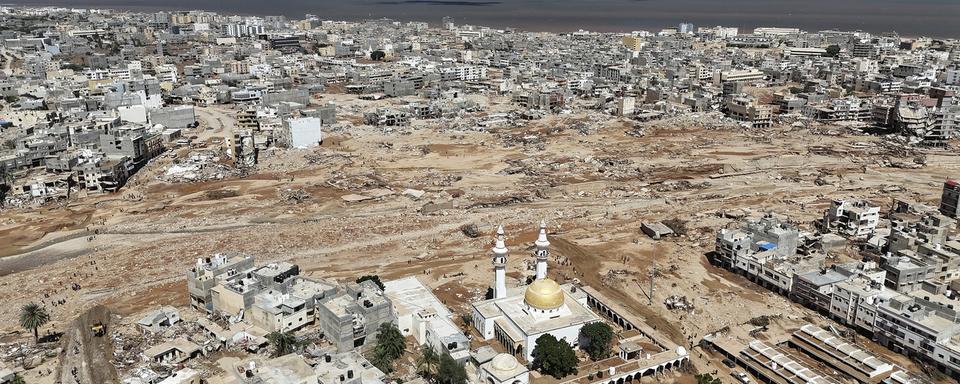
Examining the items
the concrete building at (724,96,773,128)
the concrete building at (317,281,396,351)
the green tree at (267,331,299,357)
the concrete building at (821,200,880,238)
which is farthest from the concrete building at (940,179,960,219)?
the green tree at (267,331,299,357)

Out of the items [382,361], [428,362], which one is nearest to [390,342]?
[382,361]

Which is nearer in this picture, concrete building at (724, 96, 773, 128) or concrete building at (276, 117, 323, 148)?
concrete building at (276, 117, 323, 148)

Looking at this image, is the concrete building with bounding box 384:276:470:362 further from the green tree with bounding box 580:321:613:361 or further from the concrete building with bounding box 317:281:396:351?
the green tree with bounding box 580:321:613:361

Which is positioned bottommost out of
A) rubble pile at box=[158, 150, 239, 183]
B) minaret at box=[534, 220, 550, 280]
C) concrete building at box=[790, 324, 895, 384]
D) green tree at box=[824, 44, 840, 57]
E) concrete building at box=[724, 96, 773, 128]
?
concrete building at box=[790, 324, 895, 384]

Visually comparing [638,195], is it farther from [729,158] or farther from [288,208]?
[288,208]

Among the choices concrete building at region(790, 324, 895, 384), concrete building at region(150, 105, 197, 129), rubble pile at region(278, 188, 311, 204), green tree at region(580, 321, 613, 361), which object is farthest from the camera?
concrete building at region(150, 105, 197, 129)

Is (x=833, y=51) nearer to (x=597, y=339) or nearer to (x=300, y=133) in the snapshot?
(x=300, y=133)

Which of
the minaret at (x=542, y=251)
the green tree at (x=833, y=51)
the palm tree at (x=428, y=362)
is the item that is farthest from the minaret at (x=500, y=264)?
the green tree at (x=833, y=51)

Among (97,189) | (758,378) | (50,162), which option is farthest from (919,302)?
(50,162)
